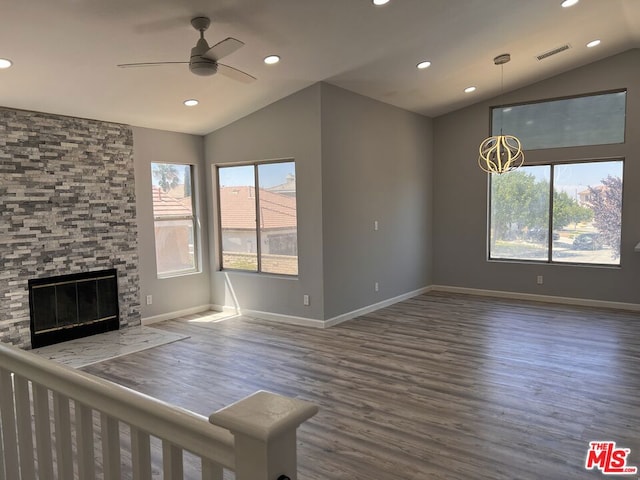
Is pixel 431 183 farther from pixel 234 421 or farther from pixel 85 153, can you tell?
pixel 234 421

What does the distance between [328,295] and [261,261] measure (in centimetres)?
119

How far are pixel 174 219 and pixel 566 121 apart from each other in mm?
5753

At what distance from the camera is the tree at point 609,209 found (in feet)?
20.6

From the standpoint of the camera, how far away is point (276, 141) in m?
5.75

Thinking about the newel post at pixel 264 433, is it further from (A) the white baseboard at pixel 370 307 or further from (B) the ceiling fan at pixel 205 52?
(A) the white baseboard at pixel 370 307

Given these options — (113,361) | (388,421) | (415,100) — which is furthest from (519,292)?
(113,361)

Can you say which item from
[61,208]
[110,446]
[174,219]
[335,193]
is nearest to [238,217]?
[174,219]

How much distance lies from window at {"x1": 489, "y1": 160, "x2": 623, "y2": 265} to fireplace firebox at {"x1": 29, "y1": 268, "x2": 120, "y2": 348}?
5667mm

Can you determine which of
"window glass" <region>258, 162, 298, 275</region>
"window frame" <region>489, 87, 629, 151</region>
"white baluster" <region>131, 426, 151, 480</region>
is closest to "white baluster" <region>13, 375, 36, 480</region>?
"white baluster" <region>131, 426, 151, 480</region>

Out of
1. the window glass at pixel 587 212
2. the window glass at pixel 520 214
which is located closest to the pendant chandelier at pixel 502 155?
the window glass at pixel 520 214

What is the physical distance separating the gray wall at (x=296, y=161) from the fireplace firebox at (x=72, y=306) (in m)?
1.64

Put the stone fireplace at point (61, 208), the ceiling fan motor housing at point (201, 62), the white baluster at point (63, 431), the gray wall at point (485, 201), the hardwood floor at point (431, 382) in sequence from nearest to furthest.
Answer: the white baluster at point (63, 431) < the hardwood floor at point (431, 382) < the ceiling fan motor housing at point (201, 62) < the stone fireplace at point (61, 208) < the gray wall at point (485, 201)

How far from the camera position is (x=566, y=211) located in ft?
21.9

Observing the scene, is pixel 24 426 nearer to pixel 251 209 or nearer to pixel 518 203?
pixel 251 209
